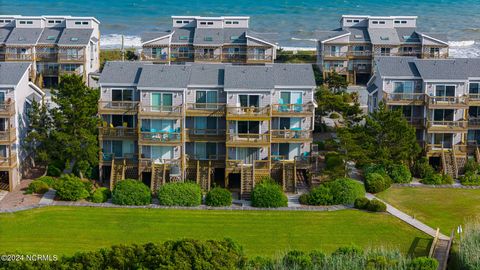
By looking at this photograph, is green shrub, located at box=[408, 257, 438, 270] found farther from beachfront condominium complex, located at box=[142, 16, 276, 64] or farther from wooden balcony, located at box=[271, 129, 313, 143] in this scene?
beachfront condominium complex, located at box=[142, 16, 276, 64]

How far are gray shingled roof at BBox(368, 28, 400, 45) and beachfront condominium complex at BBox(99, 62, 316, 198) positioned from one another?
1543 inches

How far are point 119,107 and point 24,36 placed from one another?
130 ft

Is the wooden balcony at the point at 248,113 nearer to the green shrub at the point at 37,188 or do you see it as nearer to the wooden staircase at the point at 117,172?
the wooden staircase at the point at 117,172

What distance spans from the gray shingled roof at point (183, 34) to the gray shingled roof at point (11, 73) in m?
36.5

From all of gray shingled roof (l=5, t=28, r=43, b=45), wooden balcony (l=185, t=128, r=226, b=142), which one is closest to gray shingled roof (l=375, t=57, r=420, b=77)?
wooden balcony (l=185, t=128, r=226, b=142)

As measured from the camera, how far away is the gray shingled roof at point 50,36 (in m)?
91.6

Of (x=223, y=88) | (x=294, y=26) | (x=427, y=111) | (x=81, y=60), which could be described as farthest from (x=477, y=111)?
(x=294, y=26)

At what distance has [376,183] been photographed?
55.9 m

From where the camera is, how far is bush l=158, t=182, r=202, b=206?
52500 millimetres

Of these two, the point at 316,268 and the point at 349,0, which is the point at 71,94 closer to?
the point at 316,268

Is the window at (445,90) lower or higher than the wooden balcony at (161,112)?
higher

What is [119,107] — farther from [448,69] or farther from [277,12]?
[277,12]

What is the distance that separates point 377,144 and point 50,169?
2579 cm

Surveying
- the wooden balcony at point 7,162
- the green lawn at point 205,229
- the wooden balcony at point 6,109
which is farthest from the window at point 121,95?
the green lawn at point 205,229
